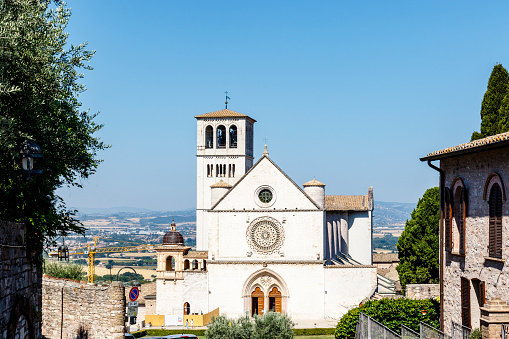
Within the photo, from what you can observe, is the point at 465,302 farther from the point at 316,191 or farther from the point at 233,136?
the point at 233,136

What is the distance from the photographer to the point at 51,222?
61.9 ft

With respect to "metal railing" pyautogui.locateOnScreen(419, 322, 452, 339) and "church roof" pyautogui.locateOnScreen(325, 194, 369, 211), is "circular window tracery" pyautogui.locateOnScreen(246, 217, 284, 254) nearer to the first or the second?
"church roof" pyautogui.locateOnScreen(325, 194, 369, 211)

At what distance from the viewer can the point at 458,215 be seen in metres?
24.0

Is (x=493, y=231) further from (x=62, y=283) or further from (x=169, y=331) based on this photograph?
(x=169, y=331)

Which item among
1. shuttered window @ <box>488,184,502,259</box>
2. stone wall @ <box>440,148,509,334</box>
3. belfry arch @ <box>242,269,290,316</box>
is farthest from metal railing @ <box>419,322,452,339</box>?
belfry arch @ <box>242,269,290,316</box>

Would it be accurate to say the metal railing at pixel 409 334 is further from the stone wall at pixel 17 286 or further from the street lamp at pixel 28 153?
the street lamp at pixel 28 153

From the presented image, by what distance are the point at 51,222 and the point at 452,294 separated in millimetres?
14170

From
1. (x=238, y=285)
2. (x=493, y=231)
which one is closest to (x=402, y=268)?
(x=238, y=285)

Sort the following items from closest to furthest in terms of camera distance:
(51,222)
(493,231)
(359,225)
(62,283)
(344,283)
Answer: (51,222) < (493,231) < (62,283) < (344,283) < (359,225)

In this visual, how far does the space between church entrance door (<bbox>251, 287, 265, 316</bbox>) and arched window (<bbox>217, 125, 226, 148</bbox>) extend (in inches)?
863

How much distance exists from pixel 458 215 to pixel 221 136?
169 ft

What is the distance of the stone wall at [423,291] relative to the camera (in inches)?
1305

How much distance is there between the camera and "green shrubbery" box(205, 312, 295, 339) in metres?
32.3

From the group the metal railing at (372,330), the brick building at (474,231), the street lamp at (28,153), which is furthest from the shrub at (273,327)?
the street lamp at (28,153)
